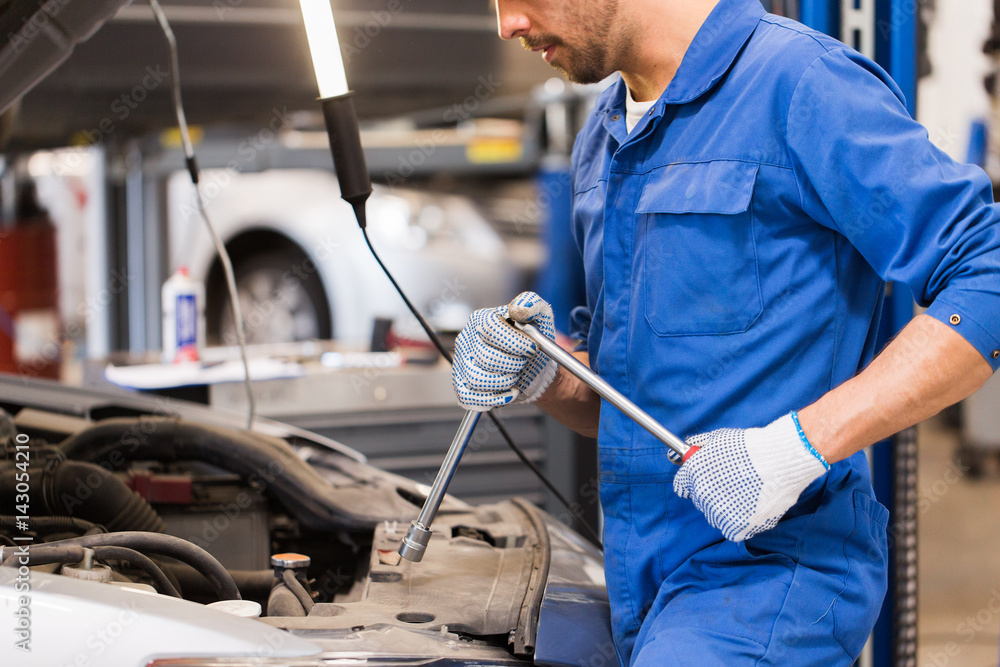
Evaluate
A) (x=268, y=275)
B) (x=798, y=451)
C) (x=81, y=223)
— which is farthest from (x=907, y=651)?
(x=81, y=223)

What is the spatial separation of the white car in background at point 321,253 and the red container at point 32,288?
1268mm

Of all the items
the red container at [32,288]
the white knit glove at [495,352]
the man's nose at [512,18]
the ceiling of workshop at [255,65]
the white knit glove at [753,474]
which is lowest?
the red container at [32,288]

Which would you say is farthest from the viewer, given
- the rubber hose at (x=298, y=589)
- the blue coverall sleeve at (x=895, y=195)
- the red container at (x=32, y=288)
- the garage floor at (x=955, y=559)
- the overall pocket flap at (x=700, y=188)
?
the red container at (x=32, y=288)

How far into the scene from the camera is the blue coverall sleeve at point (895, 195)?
2.82 feet

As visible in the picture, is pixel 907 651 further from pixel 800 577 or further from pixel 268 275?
pixel 268 275

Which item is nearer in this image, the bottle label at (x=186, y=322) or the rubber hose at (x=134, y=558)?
the rubber hose at (x=134, y=558)

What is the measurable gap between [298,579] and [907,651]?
110 cm

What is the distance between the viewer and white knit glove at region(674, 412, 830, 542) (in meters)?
0.87

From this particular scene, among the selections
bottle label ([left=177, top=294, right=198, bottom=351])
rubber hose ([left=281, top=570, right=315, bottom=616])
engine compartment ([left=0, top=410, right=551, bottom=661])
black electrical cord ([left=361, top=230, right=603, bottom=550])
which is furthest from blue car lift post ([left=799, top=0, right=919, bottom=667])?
bottle label ([left=177, top=294, right=198, bottom=351])

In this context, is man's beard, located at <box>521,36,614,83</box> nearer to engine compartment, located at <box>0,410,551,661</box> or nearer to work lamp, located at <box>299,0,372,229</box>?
work lamp, located at <box>299,0,372,229</box>

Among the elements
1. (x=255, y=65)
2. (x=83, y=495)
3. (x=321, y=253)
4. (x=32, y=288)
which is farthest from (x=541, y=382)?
(x=32, y=288)

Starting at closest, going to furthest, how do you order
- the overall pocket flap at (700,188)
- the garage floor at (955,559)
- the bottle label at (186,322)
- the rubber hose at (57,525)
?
the overall pocket flap at (700,188), the rubber hose at (57,525), the garage floor at (955,559), the bottle label at (186,322)

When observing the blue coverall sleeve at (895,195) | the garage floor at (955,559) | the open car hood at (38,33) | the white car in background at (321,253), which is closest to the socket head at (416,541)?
the blue coverall sleeve at (895,195)

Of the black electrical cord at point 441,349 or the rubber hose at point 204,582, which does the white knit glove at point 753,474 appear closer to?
the black electrical cord at point 441,349
